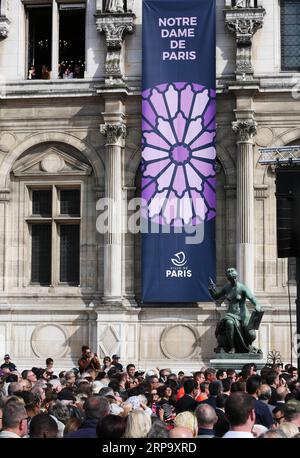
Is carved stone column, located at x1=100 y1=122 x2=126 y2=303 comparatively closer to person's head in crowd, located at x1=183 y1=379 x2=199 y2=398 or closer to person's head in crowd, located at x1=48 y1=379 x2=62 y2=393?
person's head in crowd, located at x1=48 y1=379 x2=62 y2=393

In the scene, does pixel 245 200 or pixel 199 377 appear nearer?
pixel 199 377

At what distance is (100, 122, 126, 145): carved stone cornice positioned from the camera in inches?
1235

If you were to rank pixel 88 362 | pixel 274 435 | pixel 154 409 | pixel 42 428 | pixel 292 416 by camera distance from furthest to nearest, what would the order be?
1. pixel 88 362
2. pixel 154 409
3. pixel 292 416
4. pixel 42 428
5. pixel 274 435

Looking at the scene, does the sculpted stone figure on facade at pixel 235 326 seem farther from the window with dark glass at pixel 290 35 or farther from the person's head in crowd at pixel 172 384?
the window with dark glass at pixel 290 35

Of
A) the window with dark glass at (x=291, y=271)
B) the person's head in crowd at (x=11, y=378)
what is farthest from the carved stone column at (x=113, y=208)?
the person's head in crowd at (x=11, y=378)

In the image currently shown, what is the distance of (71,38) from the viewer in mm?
33094

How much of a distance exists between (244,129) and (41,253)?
724 centimetres

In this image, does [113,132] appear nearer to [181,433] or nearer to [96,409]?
[96,409]

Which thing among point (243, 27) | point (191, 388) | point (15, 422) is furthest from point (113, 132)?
point (15, 422)


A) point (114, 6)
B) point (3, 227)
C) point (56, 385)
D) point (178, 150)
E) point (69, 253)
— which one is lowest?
point (56, 385)

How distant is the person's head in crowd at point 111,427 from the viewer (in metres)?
8.44
